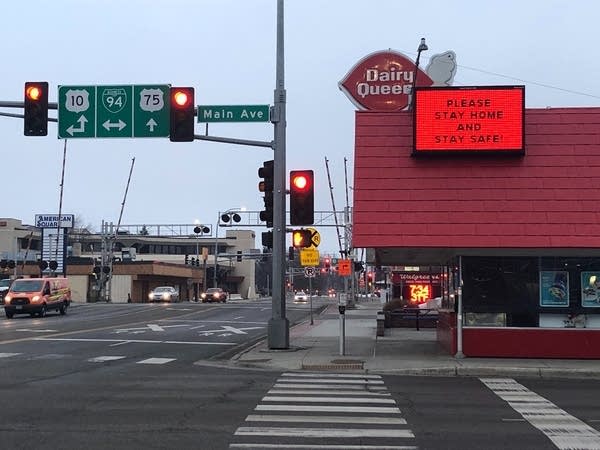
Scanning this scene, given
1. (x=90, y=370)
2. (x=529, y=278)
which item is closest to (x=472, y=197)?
(x=529, y=278)

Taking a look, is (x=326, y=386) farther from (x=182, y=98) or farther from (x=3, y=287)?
(x=3, y=287)

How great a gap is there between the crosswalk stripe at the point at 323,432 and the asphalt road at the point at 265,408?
0.01 metres

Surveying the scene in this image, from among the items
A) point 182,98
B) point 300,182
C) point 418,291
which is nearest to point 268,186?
point 300,182

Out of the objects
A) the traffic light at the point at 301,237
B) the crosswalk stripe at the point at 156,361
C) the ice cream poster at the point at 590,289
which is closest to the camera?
the crosswalk stripe at the point at 156,361

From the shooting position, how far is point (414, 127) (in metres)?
17.4

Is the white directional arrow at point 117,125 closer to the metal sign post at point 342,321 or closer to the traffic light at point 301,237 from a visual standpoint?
the traffic light at point 301,237

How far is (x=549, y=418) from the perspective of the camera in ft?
32.1

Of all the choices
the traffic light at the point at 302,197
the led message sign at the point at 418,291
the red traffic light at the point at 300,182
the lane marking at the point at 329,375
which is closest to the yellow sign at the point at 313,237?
the traffic light at the point at 302,197

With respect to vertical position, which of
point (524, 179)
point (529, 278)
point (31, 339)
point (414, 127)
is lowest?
point (31, 339)

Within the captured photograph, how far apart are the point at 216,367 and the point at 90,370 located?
2.76 metres

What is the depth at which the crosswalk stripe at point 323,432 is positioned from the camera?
845 cm

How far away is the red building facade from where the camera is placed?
16.5m

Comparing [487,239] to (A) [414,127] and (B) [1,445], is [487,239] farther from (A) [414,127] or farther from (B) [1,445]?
(B) [1,445]

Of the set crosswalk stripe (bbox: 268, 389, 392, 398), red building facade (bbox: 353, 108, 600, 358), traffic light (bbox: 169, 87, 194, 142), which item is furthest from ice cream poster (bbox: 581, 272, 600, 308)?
traffic light (bbox: 169, 87, 194, 142)
